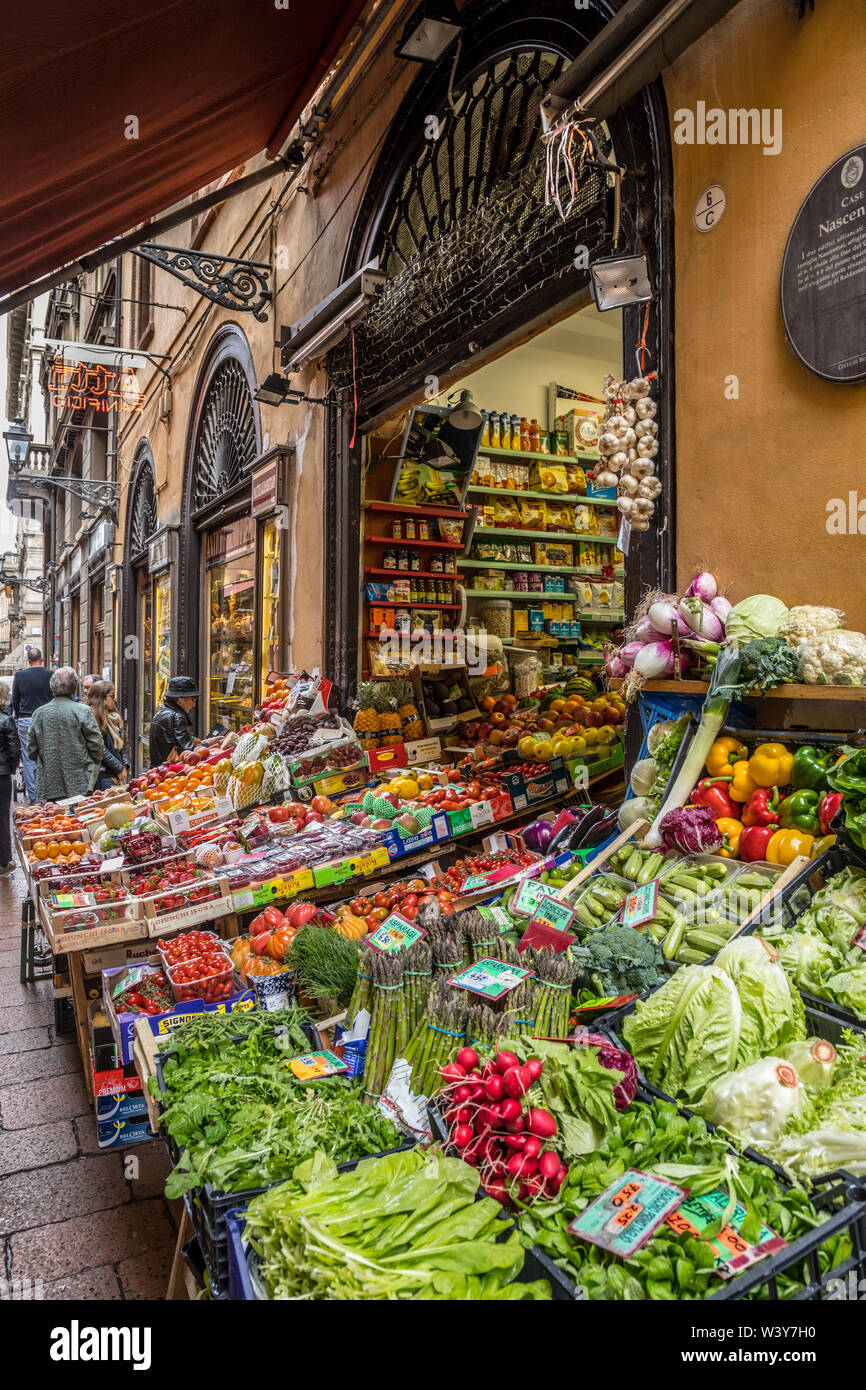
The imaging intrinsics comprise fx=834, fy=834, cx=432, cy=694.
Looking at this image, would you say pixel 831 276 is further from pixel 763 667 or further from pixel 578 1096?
pixel 578 1096

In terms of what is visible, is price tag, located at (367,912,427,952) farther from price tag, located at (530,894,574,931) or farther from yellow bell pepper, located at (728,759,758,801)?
yellow bell pepper, located at (728,759,758,801)

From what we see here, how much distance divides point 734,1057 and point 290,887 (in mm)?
2663

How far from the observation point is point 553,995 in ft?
6.65

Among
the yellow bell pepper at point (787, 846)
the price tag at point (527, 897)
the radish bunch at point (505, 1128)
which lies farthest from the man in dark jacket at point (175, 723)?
the radish bunch at point (505, 1128)

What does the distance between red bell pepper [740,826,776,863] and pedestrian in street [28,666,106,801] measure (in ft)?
20.8

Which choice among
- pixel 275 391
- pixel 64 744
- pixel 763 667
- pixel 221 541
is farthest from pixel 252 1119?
pixel 221 541

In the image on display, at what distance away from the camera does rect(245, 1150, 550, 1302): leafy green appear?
4.36 feet

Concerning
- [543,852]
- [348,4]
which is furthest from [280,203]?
[543,852]

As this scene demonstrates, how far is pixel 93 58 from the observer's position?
11.7ft

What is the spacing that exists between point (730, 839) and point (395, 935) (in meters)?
1.09

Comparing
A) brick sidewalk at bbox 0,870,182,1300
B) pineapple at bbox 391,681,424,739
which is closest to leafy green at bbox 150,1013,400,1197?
brick sidewalk at bbox 0,870,182,1300

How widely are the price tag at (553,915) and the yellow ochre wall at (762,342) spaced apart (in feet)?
4.18

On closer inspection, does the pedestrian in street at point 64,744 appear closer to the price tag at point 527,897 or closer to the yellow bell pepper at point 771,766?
the price tag at point 527,897

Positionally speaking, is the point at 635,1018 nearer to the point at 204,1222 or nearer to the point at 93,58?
the point at 204,1222
